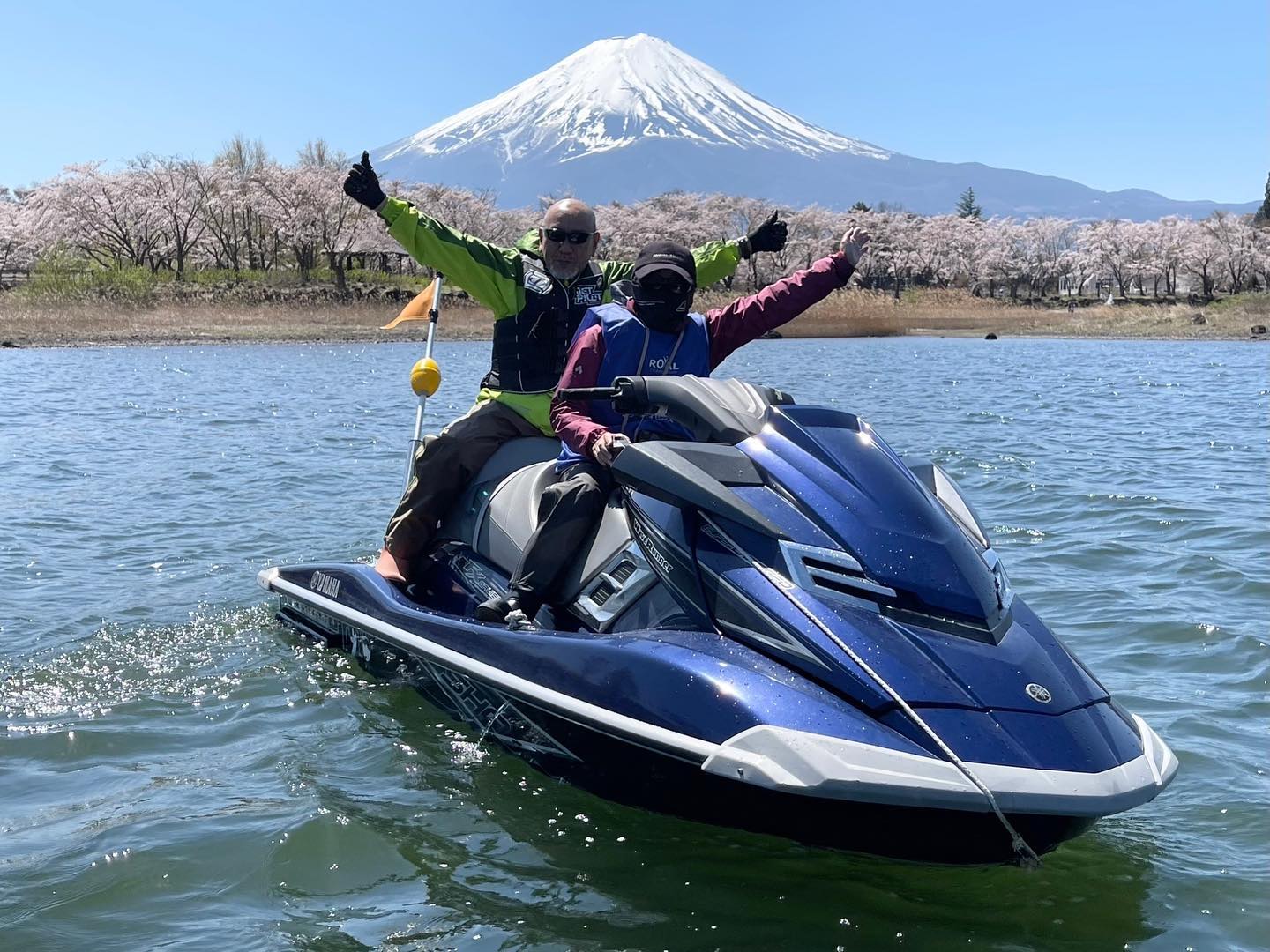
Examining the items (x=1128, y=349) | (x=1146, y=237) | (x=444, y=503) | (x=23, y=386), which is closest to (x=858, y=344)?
(x=1128, y=349)

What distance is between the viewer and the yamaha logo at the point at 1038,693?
3.18m

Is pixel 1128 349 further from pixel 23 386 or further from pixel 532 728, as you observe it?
pixel 532 728

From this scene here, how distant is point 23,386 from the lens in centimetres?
2255

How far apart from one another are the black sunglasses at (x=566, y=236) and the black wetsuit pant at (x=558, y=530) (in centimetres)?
150

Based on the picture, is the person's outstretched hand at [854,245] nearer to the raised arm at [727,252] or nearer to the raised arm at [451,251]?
the raised arm at [727,252]

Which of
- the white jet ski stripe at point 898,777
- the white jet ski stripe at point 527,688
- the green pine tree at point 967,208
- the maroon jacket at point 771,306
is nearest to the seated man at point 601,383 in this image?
the white jet ski stripe at point 527,688

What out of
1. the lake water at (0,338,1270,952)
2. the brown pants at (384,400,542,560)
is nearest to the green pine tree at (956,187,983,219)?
the lake water at (0,338,1270,952)

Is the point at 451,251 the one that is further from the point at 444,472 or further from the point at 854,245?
A: the point at 854,245

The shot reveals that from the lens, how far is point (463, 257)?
5543 mm

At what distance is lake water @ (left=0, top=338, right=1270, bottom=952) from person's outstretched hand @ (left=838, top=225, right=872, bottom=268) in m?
2.23

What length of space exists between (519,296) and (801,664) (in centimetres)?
287

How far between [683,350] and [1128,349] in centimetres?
3849

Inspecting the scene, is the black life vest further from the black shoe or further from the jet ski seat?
the black shoe

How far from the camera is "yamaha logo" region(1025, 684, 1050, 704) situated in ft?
10.4
